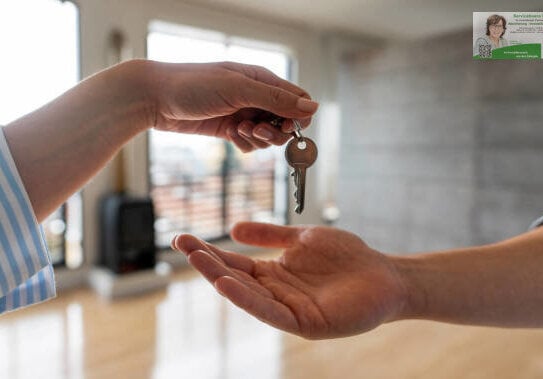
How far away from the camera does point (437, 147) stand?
239 cm

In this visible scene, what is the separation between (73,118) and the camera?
49 cm

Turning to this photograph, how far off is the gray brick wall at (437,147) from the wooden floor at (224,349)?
2.31 feet

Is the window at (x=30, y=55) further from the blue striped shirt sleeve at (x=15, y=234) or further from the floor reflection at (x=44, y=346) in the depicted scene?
the blue striped shirt sleeve at (x=15, y=234)

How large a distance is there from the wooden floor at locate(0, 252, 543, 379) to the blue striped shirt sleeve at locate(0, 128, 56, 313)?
3.32 feet

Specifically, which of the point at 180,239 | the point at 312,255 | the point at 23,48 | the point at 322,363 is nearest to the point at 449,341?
the point at 322,363

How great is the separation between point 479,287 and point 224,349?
1.17 metres

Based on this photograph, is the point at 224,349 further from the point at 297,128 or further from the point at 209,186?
the point at 209,186

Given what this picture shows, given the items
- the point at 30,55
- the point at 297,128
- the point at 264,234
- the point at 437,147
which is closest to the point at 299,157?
the point at 297,128

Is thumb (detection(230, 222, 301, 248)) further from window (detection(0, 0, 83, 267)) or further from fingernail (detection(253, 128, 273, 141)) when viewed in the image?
window (detection(0, 0, 83, 267))

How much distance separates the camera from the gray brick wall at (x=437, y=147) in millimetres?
2014

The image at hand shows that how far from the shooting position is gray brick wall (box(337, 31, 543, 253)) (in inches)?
79.3

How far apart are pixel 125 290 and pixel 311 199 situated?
4.25ft

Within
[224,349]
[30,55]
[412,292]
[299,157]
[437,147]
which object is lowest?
[224,349]

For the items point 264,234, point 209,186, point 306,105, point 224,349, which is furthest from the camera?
point 209,186
